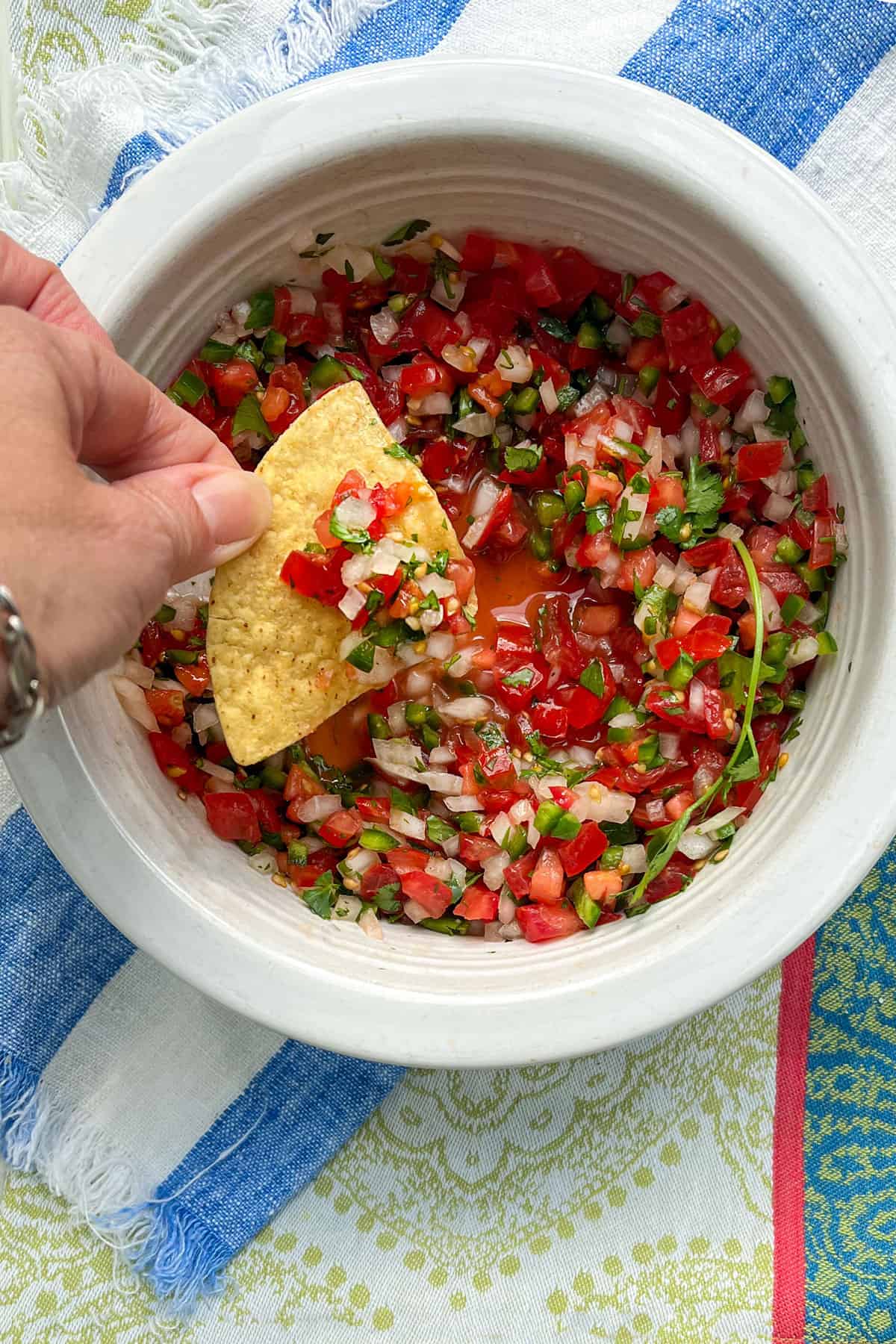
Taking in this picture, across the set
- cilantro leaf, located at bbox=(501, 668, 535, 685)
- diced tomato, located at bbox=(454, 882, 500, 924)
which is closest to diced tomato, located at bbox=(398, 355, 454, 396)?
cilantro leaf, located at bbox=(501, 668, 535, 685)

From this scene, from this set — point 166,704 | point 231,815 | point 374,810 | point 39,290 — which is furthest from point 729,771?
point 39,290

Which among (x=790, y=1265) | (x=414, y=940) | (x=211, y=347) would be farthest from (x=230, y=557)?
(x=790, y=1265)

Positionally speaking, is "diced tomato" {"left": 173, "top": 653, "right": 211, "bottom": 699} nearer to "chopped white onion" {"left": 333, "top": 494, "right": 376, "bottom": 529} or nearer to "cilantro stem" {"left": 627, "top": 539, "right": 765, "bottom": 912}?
"chopped white onion" {"left": 333, "top": 494, "right": 376, "bottom": 529}

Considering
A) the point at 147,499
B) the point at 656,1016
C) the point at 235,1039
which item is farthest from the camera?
the point at 235,1039

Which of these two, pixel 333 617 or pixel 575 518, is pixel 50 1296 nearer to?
pixel 333 617

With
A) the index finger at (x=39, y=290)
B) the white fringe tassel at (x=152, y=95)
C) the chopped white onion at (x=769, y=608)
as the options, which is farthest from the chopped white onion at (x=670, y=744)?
the white fringe tassel at (x=152, y=95)

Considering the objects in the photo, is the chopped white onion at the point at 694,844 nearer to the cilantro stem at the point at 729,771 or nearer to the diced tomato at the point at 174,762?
the cilantro stem at the point at 729,771
